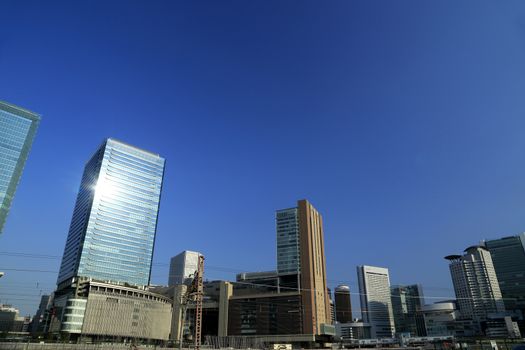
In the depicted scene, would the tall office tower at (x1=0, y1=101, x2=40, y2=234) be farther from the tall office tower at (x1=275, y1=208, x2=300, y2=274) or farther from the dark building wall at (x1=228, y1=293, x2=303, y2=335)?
the tall office tower at (x1=275, y1=208, x2=300, y2=274)

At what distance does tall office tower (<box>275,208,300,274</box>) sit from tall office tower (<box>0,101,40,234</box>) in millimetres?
108504

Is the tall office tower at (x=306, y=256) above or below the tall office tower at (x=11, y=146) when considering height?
below

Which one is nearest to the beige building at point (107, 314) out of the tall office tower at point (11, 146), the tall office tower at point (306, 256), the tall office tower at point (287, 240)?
the tall office tower at point (11, 146)

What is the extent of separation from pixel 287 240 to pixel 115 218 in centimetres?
7331

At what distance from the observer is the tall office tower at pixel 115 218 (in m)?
141


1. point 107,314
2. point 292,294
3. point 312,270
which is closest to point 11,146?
point 107,314

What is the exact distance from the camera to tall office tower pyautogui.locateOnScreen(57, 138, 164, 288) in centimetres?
14062

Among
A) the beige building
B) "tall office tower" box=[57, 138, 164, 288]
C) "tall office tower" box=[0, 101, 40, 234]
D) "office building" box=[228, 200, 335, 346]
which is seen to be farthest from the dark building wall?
"tall office tower" box=[0, 101, 40, 234]

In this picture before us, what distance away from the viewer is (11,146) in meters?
142

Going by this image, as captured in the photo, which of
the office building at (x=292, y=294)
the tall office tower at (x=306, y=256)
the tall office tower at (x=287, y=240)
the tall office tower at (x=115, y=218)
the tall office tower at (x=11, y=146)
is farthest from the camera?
the tall office tower at (x=287, y=240)

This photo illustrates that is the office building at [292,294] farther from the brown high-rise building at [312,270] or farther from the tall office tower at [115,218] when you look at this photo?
the tall office tower at [115,218]

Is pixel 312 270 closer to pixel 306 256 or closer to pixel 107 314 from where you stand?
pixel 306 256

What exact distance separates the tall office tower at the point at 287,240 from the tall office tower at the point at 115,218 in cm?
5554

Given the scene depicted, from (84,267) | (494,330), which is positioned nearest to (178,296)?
(84,267)
